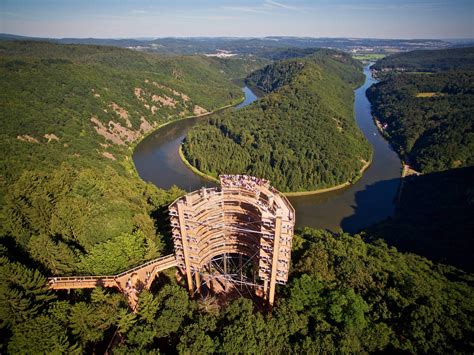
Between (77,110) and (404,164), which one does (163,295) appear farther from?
(77,110)

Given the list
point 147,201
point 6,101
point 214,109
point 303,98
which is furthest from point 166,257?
point 214,109

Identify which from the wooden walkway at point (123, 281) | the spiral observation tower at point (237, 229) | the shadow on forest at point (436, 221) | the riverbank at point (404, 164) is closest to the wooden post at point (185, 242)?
the spiral observation tower at point (237, 229)

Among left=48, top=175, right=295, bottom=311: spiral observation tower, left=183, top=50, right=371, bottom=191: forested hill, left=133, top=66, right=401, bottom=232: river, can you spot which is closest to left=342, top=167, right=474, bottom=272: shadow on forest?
left=133, top=66, right=401, bottom=232: river

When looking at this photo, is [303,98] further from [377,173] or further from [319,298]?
[319,298]

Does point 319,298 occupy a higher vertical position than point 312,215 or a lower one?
higher

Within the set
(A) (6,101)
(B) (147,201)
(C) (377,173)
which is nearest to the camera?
(B) (147,201)

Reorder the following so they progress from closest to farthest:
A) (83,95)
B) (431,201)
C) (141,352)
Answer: (141,352) < (431,201) < (83,95)

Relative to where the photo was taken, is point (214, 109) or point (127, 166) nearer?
point (127, 166)
